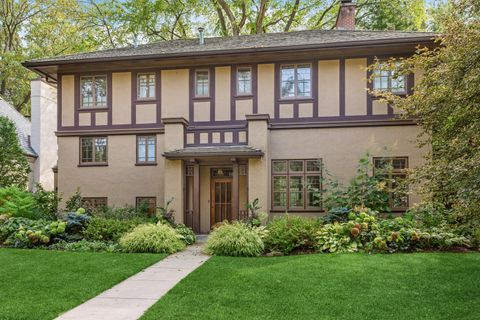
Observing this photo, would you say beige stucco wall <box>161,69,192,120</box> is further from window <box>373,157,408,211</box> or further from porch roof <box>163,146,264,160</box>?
window <box>373,157,408,211</box>

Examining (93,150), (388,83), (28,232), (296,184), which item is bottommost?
(28,232)

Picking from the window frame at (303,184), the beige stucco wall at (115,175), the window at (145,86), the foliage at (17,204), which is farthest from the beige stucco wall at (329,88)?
the foliage at (17,204)

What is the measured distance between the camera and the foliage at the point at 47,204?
1455 centimetres

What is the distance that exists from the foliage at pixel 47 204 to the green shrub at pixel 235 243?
7.22m

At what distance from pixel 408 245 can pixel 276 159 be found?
5.84 metres

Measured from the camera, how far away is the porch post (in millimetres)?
13805

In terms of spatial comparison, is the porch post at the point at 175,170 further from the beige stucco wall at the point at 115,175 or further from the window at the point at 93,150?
the window at the point at 93,150

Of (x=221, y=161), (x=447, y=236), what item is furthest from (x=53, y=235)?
(x=447, y=236)

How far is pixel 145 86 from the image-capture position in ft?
51.8

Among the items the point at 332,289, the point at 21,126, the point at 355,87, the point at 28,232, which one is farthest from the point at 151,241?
the point at 21,126

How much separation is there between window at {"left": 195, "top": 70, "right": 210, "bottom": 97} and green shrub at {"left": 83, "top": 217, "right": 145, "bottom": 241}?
18.6ft

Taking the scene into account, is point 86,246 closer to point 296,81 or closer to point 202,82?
point 202,82

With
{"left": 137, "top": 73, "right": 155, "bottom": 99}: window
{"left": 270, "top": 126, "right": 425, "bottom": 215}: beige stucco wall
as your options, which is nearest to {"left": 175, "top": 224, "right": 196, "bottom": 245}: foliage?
{"left": 270, "top": 126, "right": 425, "bottom": 215}: beige stucco wall

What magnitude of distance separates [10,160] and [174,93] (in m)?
8.03
